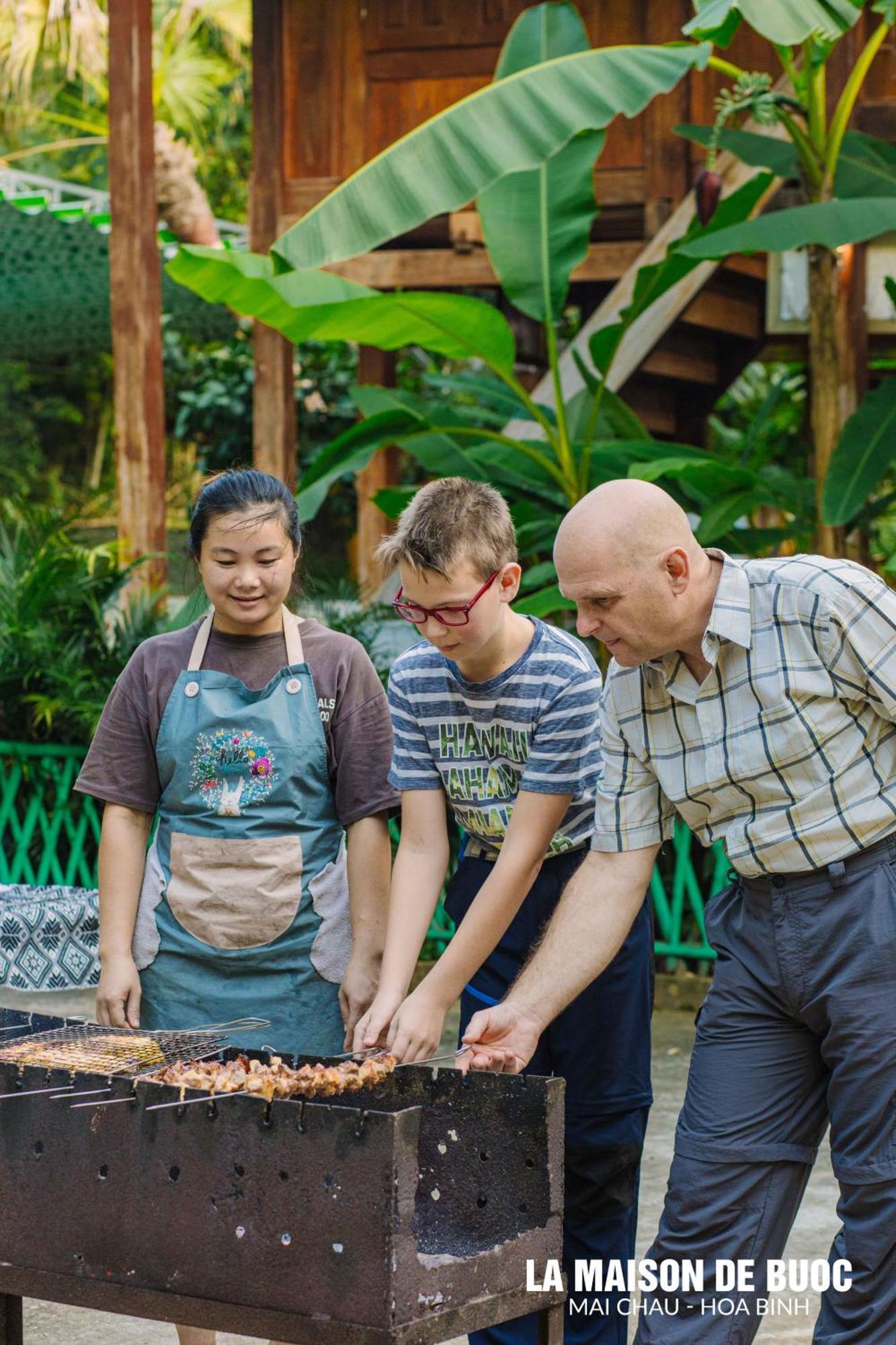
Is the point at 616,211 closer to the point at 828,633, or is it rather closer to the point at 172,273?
the point at 172,273

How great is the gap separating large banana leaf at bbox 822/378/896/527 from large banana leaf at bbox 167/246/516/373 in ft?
4.43

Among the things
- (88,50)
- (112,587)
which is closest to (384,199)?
(112,587)

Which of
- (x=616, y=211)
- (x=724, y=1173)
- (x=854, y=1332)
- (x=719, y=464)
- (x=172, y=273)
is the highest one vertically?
(x=616, y=211)

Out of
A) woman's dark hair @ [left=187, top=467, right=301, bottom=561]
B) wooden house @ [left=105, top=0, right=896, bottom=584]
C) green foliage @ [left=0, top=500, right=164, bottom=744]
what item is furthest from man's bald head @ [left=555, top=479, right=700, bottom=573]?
wooden house @ [left=105, top=0, right=896, bottom=584]

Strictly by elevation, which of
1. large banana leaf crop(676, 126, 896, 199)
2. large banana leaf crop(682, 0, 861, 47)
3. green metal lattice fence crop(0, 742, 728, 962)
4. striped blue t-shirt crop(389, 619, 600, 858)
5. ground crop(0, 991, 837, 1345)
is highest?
large banana leaf crop(682, 0, 861, 47)

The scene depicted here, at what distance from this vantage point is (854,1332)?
2941 millimetres

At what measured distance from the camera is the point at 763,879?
298 centimetres

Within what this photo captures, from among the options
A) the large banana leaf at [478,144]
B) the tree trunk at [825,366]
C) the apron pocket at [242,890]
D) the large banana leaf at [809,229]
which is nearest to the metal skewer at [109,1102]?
the apron pocket at [242,890]

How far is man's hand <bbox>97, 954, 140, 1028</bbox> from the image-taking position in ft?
11.4

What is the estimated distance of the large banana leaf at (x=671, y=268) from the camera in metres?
6.66

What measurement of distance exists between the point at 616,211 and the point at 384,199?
410cm

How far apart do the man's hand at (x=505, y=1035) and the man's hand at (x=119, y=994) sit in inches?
31.5

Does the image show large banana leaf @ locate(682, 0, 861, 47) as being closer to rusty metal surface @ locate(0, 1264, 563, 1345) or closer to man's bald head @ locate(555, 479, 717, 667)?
man's bald head @ locate(555, 479, 717, 667)

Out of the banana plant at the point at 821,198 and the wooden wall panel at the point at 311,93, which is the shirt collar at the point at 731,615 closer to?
the banana plant at the point at 821,198
